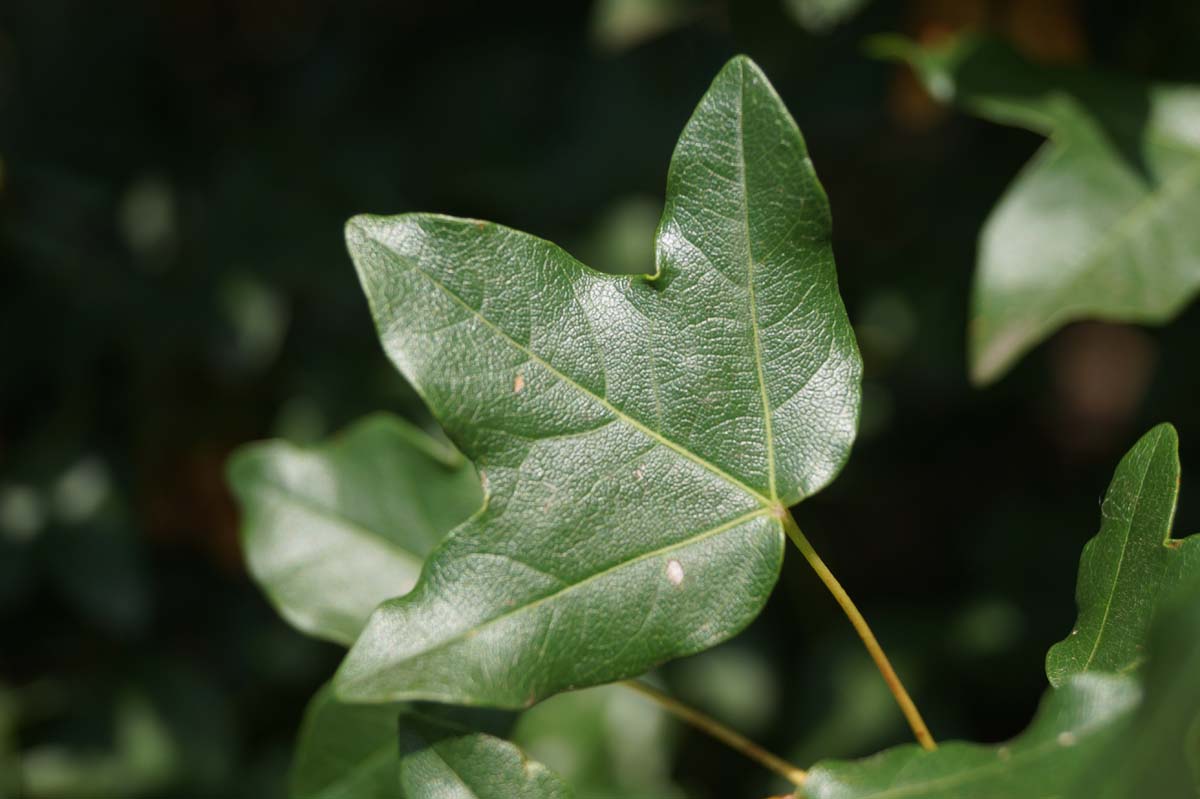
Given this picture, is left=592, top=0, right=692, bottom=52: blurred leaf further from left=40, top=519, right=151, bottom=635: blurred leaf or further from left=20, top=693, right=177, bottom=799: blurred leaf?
left=20, top=693, right=177, bottom=799: blurred leaf

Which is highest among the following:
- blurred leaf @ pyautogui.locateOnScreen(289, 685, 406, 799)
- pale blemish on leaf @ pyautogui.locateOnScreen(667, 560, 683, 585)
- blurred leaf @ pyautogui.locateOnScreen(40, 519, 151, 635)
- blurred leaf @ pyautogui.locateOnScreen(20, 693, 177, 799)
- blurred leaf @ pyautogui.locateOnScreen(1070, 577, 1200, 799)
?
blurred leaf @ pyautogui.locateOnScreen(1070, 577, 1200, 799)

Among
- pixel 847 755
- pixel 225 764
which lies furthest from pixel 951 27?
pixel 225 764

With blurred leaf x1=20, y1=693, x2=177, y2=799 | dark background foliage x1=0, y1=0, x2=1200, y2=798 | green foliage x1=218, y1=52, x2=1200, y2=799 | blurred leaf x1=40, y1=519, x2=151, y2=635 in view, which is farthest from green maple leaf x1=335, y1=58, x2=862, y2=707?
blurred leaf x1=20, y1=693, x2=177, y2=799

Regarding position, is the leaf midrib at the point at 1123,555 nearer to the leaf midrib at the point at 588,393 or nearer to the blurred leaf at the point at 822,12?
the leaf midrib at the point at 588,393

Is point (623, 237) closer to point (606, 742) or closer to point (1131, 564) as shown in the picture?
point (606, 742)

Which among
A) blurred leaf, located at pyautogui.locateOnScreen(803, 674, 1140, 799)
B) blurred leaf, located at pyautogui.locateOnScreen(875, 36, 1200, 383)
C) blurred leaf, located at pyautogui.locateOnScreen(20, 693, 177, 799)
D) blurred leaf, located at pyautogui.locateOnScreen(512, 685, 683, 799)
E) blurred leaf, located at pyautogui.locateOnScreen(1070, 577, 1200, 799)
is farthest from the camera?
blurred leaf, located at pyautogui.locateOnScreen(20, 693, 177, 799)

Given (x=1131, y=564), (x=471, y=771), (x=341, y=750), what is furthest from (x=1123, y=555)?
(x=341, y=750)

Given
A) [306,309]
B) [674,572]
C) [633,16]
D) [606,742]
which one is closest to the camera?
[674,572]
